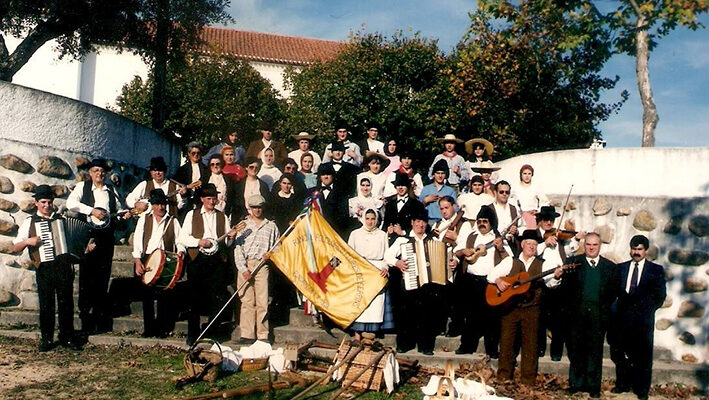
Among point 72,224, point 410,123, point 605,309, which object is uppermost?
point 410,123

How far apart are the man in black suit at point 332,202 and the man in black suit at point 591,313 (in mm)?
3638

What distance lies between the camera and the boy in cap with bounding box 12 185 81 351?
7.70 m

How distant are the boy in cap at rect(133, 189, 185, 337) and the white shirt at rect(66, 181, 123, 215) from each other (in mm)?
637

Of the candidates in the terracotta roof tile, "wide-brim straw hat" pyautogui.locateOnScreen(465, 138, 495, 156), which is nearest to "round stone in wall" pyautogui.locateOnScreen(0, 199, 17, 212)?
"wide-brim straw hat" pyautogui.locateOnScreen(465, 138, 495, 156)

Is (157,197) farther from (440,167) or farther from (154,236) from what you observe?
(440,167)

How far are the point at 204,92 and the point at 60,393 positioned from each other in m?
17.6

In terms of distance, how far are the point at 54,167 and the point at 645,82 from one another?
956cm

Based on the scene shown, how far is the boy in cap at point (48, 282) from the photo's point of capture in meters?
7.70

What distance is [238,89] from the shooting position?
76.7 ft

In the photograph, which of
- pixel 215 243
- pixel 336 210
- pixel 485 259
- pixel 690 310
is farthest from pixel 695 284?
pixel 215 243

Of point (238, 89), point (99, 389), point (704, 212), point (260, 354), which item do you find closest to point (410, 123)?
point (238, 89)

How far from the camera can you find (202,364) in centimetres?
676

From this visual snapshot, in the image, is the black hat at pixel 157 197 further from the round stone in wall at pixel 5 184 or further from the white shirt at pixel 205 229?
the round stone in wall at pixel 5 184

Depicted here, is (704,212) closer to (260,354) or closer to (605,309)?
(605,309)
